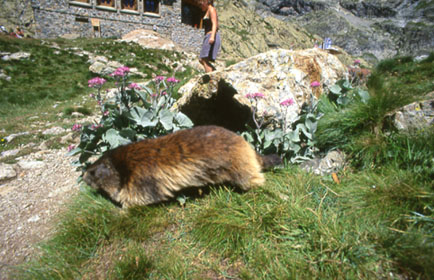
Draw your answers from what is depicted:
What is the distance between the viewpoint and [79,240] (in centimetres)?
237

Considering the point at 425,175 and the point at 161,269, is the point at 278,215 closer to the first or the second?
the point at 161,269

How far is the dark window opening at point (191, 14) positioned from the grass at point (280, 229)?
30369 mm

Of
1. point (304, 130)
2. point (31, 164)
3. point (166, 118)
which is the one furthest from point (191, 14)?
point (304, 130)

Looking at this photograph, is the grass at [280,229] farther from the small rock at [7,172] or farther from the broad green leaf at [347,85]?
the small rock at [7,172]

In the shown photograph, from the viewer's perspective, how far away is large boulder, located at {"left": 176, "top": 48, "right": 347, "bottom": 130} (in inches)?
149

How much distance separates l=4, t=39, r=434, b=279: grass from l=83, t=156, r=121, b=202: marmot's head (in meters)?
0.17

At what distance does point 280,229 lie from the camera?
226cm

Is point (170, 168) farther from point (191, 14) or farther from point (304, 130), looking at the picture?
point (191, 14)

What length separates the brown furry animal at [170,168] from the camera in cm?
263

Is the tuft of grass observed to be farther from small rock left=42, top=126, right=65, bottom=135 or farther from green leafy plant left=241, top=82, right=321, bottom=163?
small rock left=42, top=126, right=65, bottom=135

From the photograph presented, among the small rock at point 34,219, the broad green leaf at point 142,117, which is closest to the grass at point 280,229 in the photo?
the small rock at point 34,219

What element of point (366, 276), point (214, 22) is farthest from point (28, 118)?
point (366, 276)

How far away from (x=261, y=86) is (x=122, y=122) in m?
2.44

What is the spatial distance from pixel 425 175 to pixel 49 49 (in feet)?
61.5
